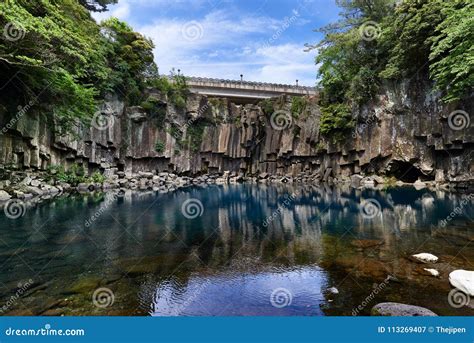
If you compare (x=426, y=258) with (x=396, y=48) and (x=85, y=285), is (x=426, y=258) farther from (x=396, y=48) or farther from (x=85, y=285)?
(x=396, y=48)

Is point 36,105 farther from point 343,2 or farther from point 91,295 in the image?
point 343,2

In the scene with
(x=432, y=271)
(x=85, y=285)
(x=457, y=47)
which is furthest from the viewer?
(x=457, y=47)

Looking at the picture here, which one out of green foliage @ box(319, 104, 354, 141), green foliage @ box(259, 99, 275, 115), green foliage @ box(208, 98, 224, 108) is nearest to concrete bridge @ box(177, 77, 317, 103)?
green foliage @ box(208, 98, 224, 108)

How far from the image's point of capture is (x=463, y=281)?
17.5ft

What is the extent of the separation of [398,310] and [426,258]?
313 cm

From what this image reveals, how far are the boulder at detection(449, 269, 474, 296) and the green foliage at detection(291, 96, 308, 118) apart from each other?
3068cm

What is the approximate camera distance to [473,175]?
20547mm

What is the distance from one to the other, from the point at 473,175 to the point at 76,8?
27.1 m

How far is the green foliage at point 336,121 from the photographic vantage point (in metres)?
29.6

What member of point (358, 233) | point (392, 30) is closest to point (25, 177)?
point (358, 233)

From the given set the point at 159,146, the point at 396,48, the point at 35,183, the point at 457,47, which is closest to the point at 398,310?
the point at 457,47

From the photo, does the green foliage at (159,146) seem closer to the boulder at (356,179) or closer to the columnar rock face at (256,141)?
the columnar rock face at (256,141)

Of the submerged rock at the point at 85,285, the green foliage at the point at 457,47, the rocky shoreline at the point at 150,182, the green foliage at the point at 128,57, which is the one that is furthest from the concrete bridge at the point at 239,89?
the submerged rock at the point at 85,285

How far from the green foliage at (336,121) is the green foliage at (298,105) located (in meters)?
2.96
